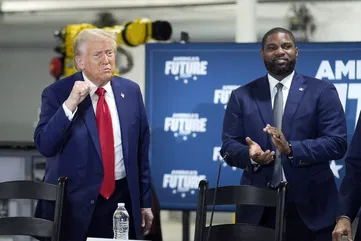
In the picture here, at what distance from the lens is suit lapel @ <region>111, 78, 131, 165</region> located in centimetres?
355

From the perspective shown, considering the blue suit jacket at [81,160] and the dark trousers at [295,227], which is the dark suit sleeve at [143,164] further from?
the dark trousers at [295,227]

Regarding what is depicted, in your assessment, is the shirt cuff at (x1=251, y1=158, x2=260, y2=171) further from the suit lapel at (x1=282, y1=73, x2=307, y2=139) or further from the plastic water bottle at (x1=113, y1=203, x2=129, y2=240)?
the plastic water bottle at (x1=113, y1=203, x2=129, y2=240)

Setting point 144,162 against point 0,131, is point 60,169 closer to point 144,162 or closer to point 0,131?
point 144,162

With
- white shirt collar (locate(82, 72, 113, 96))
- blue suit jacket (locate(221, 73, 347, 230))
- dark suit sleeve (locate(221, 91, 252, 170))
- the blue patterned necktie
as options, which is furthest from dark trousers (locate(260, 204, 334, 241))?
white shirt collar (locate(82, 72, 113, 96))

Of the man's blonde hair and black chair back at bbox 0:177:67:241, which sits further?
the man's blonde hair

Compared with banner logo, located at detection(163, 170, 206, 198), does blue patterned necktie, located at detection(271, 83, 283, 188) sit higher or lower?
higher

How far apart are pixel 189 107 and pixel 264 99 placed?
58.8 inches

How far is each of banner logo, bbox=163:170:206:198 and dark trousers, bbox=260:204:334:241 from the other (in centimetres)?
153

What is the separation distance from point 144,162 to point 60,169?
15.8 inches

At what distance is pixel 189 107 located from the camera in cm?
514

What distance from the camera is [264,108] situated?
3.67 m

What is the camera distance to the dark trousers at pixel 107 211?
3.55 meters

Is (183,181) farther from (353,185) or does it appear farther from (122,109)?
(353,185)

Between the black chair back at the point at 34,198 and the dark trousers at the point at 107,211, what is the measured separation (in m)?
0.31
